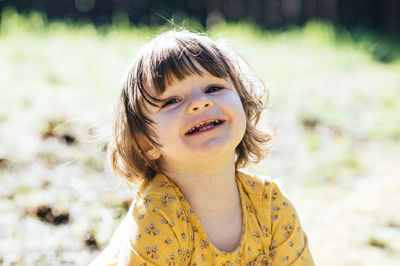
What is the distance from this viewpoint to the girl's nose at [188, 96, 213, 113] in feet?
6.08

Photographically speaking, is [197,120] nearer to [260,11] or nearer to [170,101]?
[170,101]

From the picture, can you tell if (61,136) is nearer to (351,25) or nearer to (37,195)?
(37,195)

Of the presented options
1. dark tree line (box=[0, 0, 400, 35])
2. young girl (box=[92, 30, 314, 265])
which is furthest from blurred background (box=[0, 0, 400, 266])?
young girl (box=[92, 30, 314, 265])

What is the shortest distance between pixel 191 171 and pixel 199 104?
28 cm

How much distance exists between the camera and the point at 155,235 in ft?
6.11

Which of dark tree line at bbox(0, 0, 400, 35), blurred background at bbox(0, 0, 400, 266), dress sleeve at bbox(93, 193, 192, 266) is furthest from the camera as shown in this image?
dark tree line at bbox(0, 0, 400, 35)

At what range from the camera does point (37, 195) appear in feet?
9.80

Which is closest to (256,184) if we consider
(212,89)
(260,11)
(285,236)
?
(285,236)

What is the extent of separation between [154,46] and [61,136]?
6.40 feet

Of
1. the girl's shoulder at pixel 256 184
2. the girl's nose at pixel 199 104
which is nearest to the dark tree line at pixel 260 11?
the girl's shoulder at pixel 256 184

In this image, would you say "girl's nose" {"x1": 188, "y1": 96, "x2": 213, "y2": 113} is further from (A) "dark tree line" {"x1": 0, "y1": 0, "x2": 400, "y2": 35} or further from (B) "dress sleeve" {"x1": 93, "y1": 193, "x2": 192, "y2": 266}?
(A) "dark tree line" {"x1": 0, "y1": 0, "x2": 400, "y2": 35}

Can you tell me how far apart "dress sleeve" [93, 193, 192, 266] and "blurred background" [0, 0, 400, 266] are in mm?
544

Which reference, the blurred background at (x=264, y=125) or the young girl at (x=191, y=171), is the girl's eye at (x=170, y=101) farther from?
the blurred background at (x=264, y=125)

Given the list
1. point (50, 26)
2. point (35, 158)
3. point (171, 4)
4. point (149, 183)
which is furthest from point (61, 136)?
point (171, 4)
